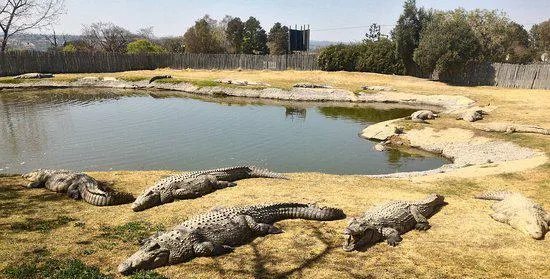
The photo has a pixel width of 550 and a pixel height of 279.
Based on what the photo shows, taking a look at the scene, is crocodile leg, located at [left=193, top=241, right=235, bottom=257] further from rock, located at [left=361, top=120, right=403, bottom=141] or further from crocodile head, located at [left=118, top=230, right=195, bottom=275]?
rock, located at [left=361, top=120, right=403, bottom=141]

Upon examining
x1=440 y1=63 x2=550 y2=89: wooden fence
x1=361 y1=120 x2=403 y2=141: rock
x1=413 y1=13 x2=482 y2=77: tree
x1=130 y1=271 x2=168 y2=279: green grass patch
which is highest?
x1=413 y1=13 x2=482 y2=77: tree

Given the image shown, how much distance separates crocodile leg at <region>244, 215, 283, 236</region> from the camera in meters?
7.75

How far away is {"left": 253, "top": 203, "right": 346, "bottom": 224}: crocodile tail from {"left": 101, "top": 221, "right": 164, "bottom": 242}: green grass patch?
201 cm

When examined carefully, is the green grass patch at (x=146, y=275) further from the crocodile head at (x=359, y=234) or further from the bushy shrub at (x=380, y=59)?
the bushy shrub at (x=380, y=59)

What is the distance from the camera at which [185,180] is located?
33.0 feet

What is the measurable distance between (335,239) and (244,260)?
1.81 meters

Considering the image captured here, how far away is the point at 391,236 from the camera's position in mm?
7574

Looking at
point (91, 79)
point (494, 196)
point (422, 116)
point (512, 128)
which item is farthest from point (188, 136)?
point (91, 79)

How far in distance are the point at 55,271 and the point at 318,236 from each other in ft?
14.5

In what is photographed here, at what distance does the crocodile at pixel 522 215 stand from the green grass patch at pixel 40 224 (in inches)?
352

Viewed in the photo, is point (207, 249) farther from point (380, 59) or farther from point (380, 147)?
point (380, 59)

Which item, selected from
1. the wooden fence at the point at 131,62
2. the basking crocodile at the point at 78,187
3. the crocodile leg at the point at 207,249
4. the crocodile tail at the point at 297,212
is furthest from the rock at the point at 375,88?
the crocodile leg at the point at 207,249

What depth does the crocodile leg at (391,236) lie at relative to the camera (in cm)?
748

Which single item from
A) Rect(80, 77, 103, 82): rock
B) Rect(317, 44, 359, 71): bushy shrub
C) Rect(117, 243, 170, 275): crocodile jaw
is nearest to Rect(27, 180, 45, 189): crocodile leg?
Rect(117, 243, 170, 275): crocodile jaw
